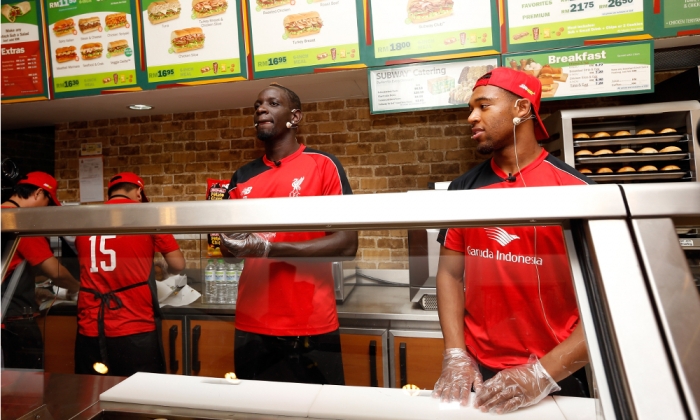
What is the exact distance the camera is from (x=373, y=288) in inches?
43.4

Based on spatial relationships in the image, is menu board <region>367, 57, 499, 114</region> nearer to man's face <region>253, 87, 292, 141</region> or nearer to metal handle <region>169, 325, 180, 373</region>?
man's face <region>253, 87, 292, 141</region>

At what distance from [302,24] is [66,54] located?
1.61 m

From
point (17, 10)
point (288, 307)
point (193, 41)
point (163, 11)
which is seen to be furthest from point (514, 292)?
point (17, 10)

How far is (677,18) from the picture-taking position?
7.27 ft

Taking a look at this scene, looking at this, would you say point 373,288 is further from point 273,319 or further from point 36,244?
point 36,244

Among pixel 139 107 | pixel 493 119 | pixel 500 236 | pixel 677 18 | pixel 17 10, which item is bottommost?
pixel 500 236

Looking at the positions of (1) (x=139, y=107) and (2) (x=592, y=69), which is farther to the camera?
(1) (x=139, y=107)

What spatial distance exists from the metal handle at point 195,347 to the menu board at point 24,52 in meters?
2.73

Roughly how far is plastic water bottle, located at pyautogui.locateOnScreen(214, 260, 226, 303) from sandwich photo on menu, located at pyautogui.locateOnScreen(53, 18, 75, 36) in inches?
108

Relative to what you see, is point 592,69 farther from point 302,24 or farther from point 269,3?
point 269,3

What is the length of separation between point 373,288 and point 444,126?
2.07 metres

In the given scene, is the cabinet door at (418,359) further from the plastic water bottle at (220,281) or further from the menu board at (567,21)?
the menu board at (567,21)

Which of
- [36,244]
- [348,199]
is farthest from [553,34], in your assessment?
[36,244]

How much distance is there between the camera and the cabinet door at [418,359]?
0.94 meters
